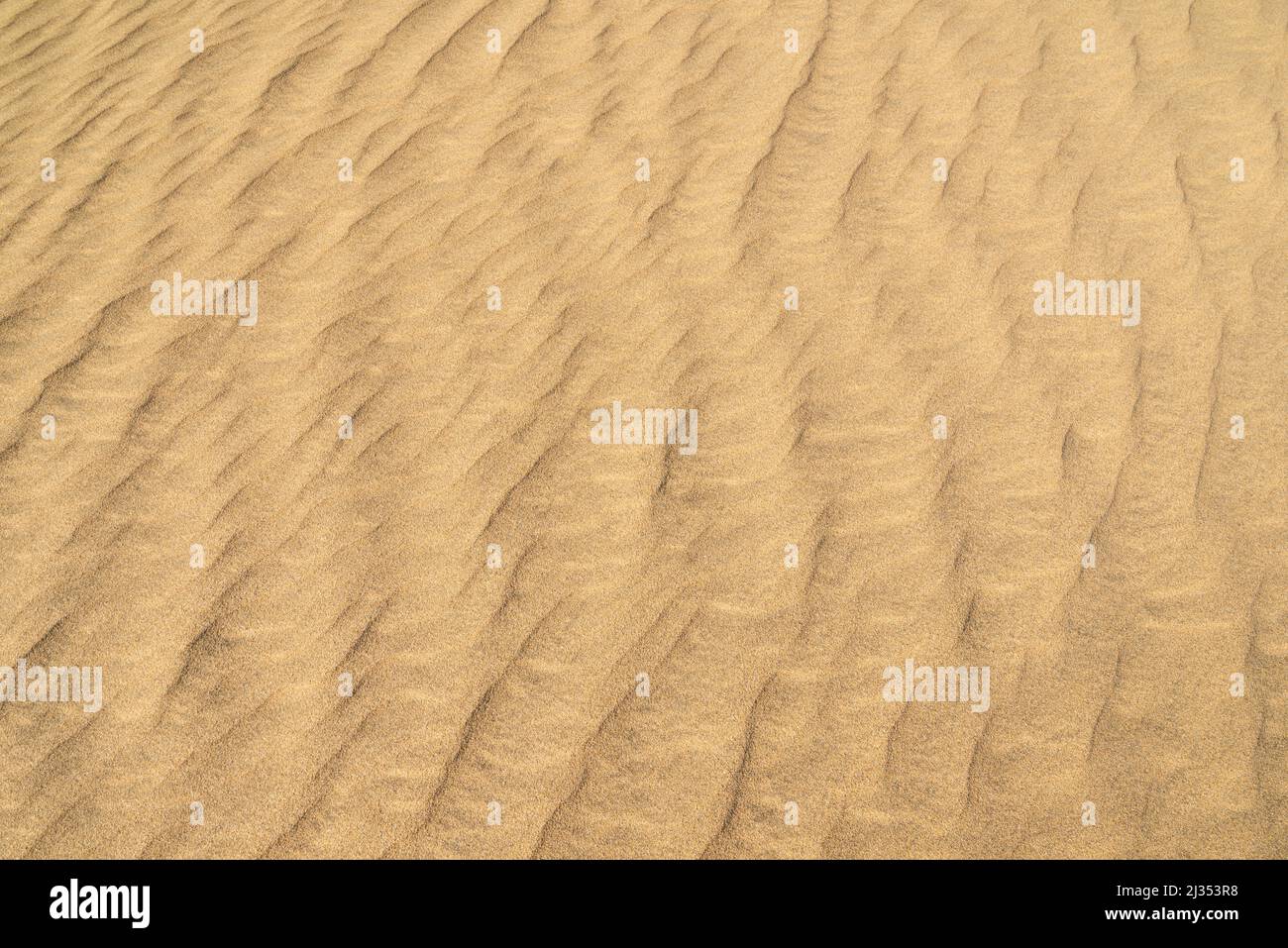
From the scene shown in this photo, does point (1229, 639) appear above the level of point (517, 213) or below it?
below

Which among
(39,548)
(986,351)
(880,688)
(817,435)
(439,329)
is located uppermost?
(439,329)

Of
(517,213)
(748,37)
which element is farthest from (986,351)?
(748,37)

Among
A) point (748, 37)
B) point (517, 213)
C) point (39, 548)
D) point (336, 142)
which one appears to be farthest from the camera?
point (748, 37)

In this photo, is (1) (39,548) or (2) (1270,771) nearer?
(2) (1270,771)

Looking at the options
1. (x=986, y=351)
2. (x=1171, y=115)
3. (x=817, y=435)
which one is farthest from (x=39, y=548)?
(x=1171, y=115)

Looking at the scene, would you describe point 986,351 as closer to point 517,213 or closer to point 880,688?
point 880,688

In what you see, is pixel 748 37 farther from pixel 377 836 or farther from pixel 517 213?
pixel 377 836

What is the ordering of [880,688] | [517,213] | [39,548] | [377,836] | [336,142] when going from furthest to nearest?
[336,142] < [517,213] < [39,548] < [880,688] < [377,836]
